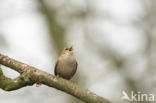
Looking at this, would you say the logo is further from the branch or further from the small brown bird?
the branch

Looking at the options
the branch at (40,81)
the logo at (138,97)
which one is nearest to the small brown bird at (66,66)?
the branch at (40,81)

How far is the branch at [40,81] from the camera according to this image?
383 cm

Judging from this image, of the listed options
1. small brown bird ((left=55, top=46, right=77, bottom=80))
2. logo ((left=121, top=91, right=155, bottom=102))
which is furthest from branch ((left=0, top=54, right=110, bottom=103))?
logo ((left=121, top=91, right=155, bottom=102))

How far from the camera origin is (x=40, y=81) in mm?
3936

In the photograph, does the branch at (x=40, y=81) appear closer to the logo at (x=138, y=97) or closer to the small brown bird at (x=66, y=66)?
the small brown bird at (x=66, y=66)

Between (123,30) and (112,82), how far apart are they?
1687 mm

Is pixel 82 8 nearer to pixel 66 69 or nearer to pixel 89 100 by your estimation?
pixel 66 69

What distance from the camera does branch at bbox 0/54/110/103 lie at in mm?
3828

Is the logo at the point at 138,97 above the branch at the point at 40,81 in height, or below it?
below

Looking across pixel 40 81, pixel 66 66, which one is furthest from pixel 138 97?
pixel 40 81

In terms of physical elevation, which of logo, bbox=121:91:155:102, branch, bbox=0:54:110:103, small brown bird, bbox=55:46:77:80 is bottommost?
logo, bbox=121:91:155:102

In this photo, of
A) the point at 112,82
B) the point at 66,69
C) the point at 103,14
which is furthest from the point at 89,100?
the point at 103,14

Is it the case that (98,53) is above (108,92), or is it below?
above

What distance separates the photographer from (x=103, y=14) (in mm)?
10609
